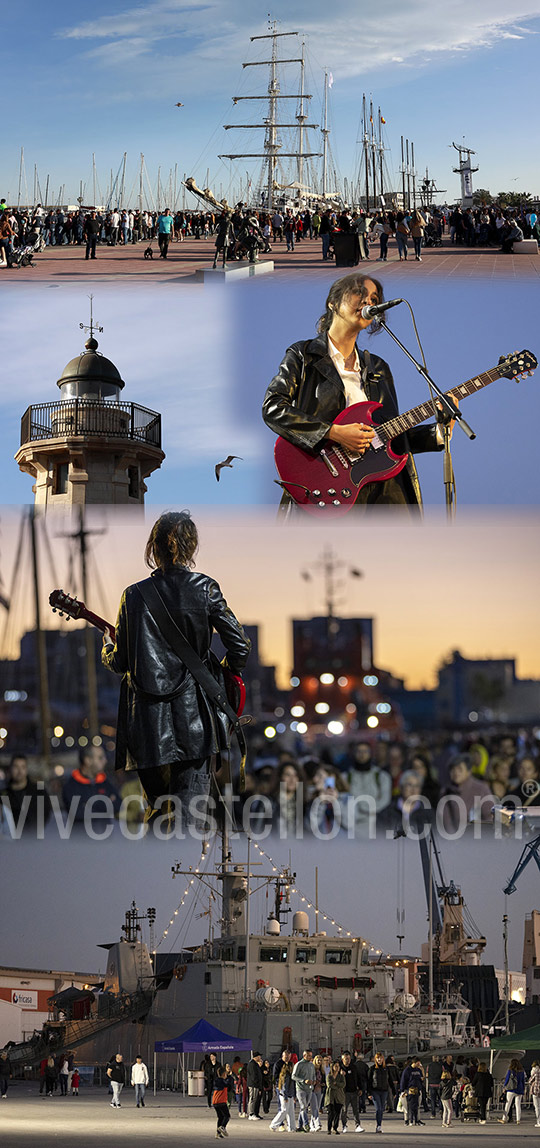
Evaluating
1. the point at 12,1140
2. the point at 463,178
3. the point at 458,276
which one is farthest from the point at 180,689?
the point at 12,1140

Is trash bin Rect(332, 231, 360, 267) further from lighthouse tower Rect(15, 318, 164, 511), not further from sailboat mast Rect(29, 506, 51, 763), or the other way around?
sailboat mast Rect(29, 506, 51, 763)

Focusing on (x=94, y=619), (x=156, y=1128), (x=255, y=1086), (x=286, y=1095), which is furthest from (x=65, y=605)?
(x=255, y=1086)

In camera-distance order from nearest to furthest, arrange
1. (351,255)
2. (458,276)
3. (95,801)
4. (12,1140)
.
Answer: (95,801)
(458,276)
(351,255)
(12,1140)

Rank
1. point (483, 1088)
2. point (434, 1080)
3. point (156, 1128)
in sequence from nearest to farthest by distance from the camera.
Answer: point (156, 1128) → point (483, 1088) → point (434, 1080)

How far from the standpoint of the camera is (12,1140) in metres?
21.8

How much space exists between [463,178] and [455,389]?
25.2 ft

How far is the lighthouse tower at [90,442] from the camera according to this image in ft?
60.3

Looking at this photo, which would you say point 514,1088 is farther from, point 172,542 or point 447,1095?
point 172,542

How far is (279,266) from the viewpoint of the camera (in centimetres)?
1744

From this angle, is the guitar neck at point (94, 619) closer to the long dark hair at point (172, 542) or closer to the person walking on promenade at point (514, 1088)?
the long dark hair at point (172, 542)

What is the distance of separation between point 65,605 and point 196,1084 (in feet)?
102

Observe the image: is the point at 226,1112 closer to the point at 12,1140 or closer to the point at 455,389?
the point at 12,1140

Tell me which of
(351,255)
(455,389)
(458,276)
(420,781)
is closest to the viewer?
(420,781)

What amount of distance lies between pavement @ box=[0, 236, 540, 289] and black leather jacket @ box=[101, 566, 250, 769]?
265 inches
